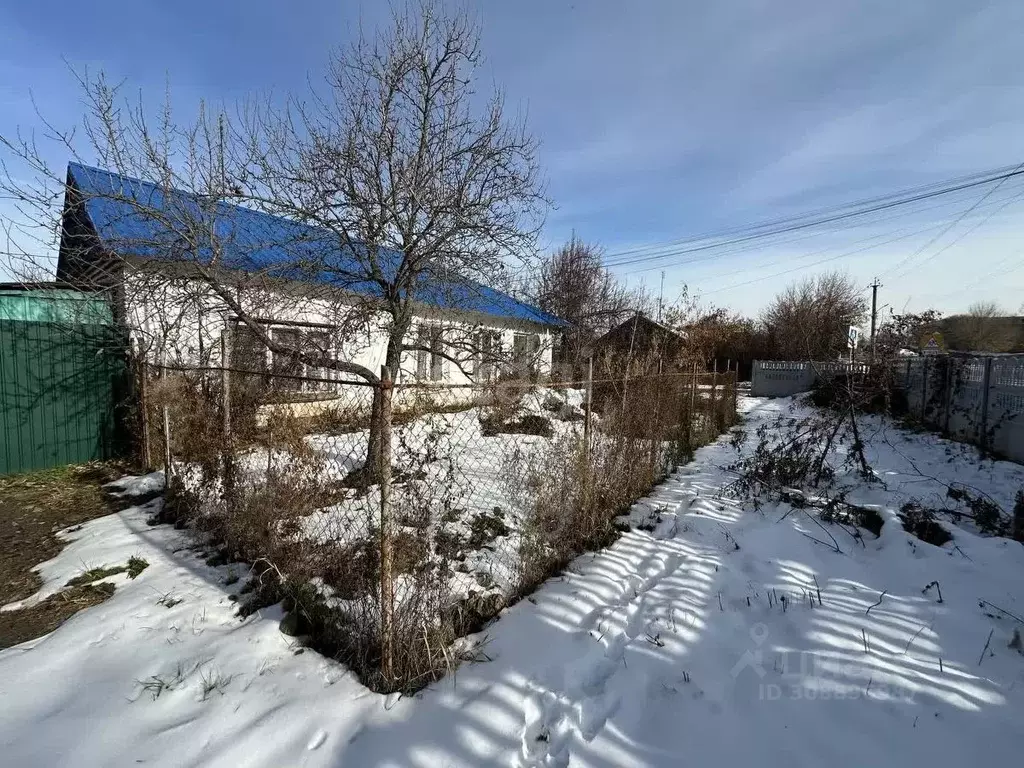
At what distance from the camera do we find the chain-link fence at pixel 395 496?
2.35m

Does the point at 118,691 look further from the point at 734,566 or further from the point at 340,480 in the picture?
the point at 734,566

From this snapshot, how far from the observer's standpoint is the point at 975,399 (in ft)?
25.8

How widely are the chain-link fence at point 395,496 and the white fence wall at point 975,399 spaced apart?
18.8 feet

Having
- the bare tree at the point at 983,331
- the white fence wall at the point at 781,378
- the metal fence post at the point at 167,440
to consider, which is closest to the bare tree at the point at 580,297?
the white fence wall at the point at 781,378

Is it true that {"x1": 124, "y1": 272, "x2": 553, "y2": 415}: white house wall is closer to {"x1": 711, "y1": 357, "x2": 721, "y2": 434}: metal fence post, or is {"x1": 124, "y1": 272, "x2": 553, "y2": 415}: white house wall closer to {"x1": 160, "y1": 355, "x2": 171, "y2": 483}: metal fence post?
{"x1": 160, "y1": 355, "x2": 171, "y2": 483}: metal fence post

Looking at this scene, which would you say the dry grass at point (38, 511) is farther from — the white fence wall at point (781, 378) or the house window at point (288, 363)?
the white fence wall at point (781, 378)

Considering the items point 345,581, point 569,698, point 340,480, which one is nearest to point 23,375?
point 340,480

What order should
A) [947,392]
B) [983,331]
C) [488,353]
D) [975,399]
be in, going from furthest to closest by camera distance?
[983,331], [947,392], [975,399], [488,353]

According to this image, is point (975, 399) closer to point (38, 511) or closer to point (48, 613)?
point (48, 613)

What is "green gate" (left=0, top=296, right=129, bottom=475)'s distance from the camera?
18.7 feet

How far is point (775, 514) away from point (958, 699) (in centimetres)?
224

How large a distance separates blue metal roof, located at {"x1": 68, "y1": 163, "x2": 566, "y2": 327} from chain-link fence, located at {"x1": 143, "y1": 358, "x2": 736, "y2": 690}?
56.1 inches

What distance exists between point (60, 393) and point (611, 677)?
7.62 meters

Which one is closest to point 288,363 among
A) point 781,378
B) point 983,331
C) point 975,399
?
point 975,399
